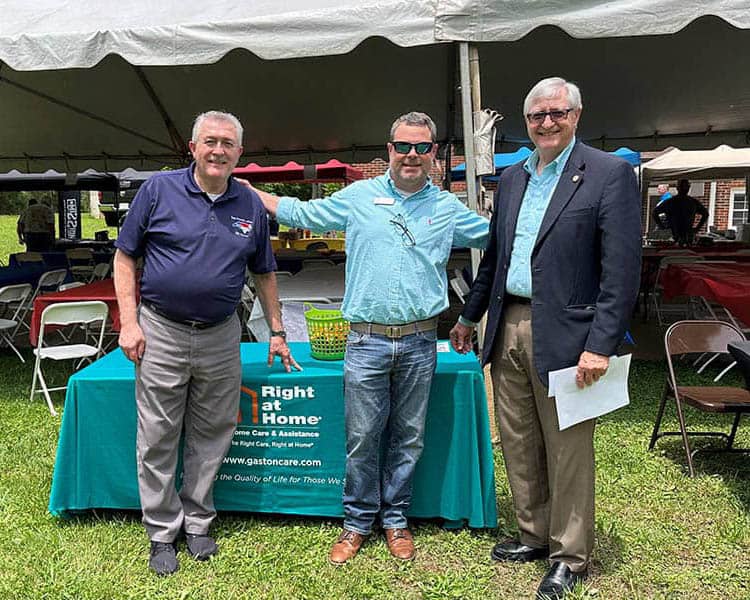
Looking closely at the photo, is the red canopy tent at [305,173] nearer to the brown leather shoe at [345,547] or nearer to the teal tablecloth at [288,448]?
the teal tablecloth at [288,448]

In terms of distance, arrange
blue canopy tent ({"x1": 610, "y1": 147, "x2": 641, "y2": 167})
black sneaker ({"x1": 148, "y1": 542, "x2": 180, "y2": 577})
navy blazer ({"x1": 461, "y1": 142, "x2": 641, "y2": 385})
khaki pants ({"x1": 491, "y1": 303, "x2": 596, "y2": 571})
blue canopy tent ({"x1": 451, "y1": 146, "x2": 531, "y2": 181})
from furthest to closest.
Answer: blue canopy tent ({"x1": 451, "y1": 146, "x2": 531, "y2": 181}) → blue canopy tent ({"x1": 610, "y1": 147, "x2": 641, "y2": 167}) → black sneaker ({"x1": 148, "y1": 542, "x2": 180, "y2": 577}) → khaki pants ({"x1": 491, "y1": 303, "x2": 596, "y2": 571}) → navy blazer ({"x1": 461, "y1": 142, "x2": 641, "y2": 385})

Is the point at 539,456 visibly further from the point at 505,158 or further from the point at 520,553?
the point at 505,158

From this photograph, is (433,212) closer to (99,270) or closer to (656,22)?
(656,22)

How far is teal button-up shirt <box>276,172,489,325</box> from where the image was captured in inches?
101

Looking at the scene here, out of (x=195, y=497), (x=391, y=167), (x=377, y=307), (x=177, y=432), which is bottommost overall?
(x=195, y=497)

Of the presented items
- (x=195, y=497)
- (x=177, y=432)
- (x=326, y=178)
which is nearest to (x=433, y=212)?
(x=177, y=432)

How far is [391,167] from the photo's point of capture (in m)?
2.62

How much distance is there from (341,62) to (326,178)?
1816mm

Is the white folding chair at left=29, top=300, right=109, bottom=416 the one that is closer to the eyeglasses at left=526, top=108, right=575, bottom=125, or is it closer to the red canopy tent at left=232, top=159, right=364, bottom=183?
the red canopy tent at left=232, top=159, right=364, bottom=183

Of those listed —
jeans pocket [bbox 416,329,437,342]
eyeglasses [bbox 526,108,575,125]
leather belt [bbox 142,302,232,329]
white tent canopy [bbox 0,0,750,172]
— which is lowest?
jeans pocket [bbox 416,329,437,342]

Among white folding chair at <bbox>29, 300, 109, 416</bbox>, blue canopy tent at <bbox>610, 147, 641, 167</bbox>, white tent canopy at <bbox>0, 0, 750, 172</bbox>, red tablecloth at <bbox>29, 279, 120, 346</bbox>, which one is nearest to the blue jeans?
white tent canopy at <bbox>0, 0, 750, 172</bbox>

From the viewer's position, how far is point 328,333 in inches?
124

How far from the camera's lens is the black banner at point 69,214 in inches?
795

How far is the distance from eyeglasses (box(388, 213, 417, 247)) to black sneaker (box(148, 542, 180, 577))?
1573 millimetres
